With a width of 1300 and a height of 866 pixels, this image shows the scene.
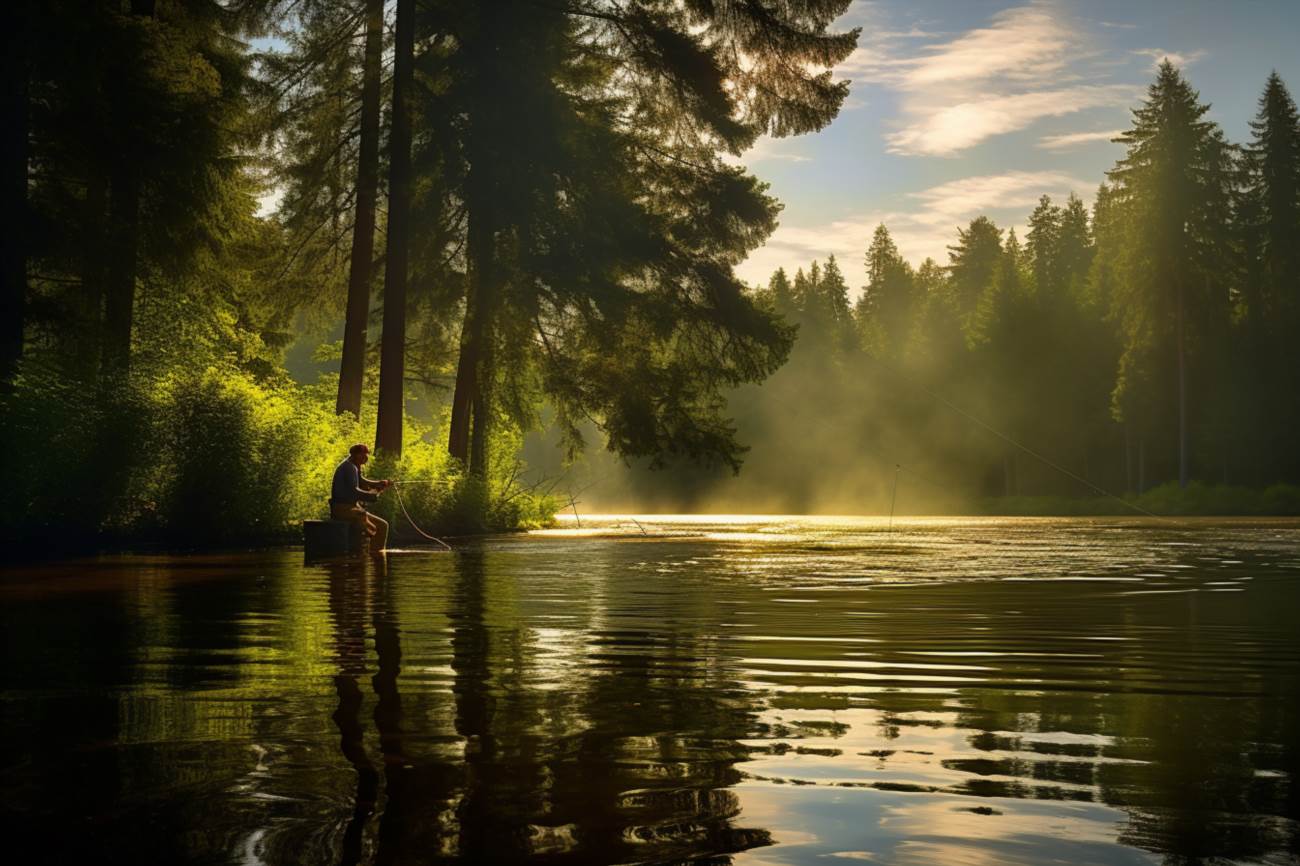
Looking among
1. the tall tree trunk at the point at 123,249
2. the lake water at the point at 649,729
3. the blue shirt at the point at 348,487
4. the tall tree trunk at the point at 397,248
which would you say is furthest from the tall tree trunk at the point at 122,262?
the lake water at the point at 649,729

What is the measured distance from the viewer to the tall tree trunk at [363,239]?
1329 inches

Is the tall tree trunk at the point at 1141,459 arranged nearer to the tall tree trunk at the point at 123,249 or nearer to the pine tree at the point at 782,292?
the pine tree at the point at 782,292

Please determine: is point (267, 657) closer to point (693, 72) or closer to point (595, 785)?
point (595, 785)

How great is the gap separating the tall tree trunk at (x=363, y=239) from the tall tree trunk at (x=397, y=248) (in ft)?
6.72

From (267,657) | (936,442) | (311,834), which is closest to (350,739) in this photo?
(311,834)

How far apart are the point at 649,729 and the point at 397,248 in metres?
27.0

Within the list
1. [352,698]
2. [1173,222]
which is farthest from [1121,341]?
[352,698]

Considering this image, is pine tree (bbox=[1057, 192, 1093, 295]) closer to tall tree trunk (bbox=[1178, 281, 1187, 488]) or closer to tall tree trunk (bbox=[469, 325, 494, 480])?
tall tree trunk (bbox=[1178, 281, 1187, 488])

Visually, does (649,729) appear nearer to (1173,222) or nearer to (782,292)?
(1173,222)

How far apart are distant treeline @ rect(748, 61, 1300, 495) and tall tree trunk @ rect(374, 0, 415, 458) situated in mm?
10721

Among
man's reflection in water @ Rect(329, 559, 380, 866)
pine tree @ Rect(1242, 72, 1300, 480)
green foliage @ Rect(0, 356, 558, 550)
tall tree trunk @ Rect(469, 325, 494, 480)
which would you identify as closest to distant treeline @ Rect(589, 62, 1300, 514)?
pine tree @ Rect(1242, 72, 1300, 480)

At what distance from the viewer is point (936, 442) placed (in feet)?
350

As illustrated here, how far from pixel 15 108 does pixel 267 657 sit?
1978 cm

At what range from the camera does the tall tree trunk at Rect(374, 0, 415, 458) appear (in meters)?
31.0
